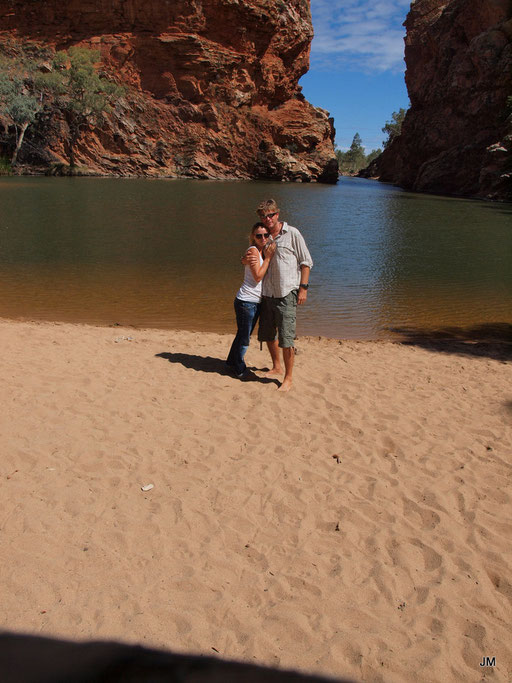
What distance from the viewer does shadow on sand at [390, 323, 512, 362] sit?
7.62 metres

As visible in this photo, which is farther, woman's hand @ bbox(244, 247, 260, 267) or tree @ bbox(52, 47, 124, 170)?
tree @ bbox(52, 47, 124, 170)

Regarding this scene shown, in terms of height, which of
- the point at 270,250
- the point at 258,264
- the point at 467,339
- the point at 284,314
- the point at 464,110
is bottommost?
the point at 467,339

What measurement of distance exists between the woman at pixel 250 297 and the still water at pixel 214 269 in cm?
302

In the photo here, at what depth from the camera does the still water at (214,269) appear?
31.5 feet

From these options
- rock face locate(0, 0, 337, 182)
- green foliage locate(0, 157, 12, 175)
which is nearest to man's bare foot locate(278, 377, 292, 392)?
green foliage locate(0, 157, 12, 175)

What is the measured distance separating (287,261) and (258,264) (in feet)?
0.99

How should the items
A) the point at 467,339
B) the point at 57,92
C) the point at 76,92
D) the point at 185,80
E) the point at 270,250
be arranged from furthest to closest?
the point at 185,80
the point at 76,92
the point at 57,92
the point at 467,339
the point at 270,250

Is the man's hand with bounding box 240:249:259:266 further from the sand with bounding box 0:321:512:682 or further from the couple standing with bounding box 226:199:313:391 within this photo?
the sand with bounding box 0:321:512:682

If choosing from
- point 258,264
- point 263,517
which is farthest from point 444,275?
point 263,517

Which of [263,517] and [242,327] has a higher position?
[242,327]

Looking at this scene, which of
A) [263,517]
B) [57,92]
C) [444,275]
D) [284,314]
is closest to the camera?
[263,517]

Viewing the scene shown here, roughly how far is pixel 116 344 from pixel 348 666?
5.27m

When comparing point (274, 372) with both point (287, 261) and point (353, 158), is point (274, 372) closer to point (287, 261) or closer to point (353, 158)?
point (287, 261)

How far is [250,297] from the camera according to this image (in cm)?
541
